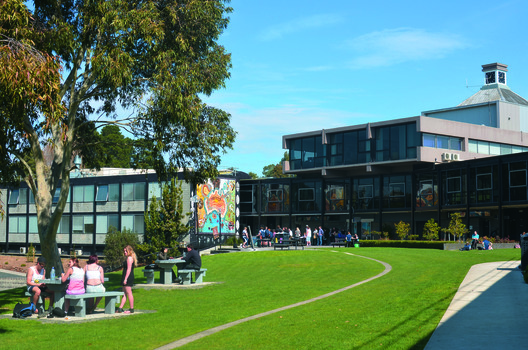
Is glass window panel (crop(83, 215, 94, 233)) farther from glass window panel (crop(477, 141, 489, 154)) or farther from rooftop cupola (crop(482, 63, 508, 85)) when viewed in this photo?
rooftop cupola (crop(482, 63, 508, 85))

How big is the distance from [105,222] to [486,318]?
2292 inches

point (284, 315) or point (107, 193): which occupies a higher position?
point (107, 193)

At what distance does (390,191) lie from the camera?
5653 centimetres

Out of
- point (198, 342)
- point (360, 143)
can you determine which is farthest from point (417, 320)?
point (360, 143)

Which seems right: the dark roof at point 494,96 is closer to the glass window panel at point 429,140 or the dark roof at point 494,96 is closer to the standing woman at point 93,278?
the glass window panel at point 429,140

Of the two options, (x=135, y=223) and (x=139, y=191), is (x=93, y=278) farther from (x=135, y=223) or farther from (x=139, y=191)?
(x=135, y=223)

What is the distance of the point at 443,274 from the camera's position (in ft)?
69.5

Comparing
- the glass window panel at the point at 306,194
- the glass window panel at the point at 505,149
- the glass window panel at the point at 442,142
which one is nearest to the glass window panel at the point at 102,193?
the glass window panel at the point at 306,194

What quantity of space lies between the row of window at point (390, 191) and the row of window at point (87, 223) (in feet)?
35.3

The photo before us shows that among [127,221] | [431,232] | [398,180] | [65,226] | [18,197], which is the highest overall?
[398,180]

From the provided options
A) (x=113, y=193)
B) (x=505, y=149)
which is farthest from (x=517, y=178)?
(x=113, y=193)

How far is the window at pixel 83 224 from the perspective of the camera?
67750 mm

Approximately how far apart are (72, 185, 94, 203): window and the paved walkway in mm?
54619

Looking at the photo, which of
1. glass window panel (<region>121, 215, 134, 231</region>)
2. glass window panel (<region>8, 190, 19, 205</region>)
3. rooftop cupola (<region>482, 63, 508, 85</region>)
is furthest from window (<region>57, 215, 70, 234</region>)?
rooftop cupola (<region>482, 63, 508, 85</region>)
